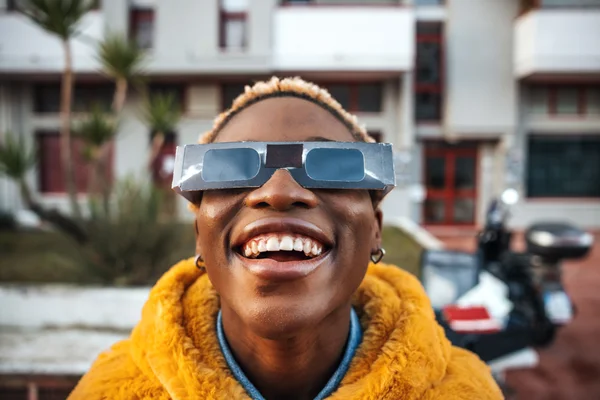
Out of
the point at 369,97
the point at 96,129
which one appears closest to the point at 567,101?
the point at 369,97

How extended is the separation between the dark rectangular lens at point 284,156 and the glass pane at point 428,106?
38.2 ft

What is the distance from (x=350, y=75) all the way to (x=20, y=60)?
27.2 feet

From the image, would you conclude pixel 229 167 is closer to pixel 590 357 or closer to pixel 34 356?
pixel 34 356

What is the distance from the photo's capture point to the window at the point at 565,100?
11.8m

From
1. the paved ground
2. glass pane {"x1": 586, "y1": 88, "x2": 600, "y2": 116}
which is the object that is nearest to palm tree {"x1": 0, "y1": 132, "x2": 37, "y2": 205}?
the paved ground

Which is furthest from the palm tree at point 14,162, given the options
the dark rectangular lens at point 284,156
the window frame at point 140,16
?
the window frame at point 140,16

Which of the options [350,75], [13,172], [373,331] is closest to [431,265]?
[373,331]

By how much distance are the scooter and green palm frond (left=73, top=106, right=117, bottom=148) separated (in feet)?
12.6

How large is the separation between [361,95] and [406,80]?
4.24ft

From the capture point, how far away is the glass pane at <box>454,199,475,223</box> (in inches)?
480

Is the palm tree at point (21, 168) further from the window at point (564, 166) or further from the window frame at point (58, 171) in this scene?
the window at point (564, 166)

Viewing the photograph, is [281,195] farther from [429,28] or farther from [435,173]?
[429,28]

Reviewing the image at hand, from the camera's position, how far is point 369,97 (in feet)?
38.7

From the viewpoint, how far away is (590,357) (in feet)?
13.5
